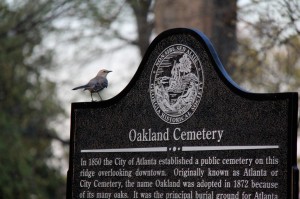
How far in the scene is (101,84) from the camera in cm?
721

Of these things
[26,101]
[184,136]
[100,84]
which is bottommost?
[184,136]

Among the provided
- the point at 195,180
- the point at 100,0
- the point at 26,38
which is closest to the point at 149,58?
the point at 195,180

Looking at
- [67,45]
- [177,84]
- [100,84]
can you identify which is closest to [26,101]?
[67,45]

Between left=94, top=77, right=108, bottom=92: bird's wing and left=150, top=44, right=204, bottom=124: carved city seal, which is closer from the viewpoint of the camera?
left=150, top=44, right=204, bottom=124: carved city seal

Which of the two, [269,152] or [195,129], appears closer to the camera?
[269,152]

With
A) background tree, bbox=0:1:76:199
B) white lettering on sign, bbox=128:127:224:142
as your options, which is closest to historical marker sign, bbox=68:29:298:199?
white lettering on sign, bbox=128:127:224:142

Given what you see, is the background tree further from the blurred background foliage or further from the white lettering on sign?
the white lettering on sign

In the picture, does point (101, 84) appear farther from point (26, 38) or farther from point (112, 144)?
point (26, 38)

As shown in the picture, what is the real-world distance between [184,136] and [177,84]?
1.29ft

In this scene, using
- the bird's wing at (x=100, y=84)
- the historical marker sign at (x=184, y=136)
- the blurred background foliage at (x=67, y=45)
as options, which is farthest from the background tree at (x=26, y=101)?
the historical marker sign at (x=184, y=136)

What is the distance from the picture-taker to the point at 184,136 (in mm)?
6367

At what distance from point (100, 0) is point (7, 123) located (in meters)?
3.62

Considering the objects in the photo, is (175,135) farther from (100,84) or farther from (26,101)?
(26,101)

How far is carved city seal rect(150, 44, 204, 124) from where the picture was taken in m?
6.38
